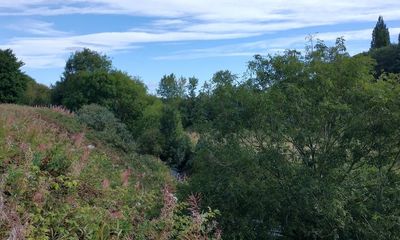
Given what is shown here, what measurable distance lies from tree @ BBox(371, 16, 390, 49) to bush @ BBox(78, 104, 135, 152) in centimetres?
6483

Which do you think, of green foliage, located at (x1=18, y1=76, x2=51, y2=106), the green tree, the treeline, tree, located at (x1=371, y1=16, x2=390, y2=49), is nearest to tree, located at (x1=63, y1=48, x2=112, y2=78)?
green foliage, located at (x1=18, y1=76, x2=51, y2=106)

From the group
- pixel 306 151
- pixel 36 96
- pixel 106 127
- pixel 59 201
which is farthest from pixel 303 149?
pixel 36 96

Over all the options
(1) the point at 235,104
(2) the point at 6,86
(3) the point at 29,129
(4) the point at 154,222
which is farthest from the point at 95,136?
(2) the point at 6,86

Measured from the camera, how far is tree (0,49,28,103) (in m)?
36.1

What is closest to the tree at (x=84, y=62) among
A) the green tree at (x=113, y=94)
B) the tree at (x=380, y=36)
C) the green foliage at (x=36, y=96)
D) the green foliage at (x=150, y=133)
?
the green foliage at (x=36, y=96)

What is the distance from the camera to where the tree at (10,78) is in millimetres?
36094

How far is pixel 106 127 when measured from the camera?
71.6 ft

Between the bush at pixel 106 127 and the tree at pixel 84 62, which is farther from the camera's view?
the tree at pixel 84 62

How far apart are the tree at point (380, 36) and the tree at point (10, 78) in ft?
190

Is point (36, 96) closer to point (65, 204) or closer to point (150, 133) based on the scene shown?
point (150, 133)

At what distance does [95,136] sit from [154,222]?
16.1 m

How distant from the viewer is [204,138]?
27.3ft

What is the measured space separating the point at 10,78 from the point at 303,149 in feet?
106

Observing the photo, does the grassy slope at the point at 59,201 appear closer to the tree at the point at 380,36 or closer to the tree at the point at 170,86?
the tree at the point at 170,86
